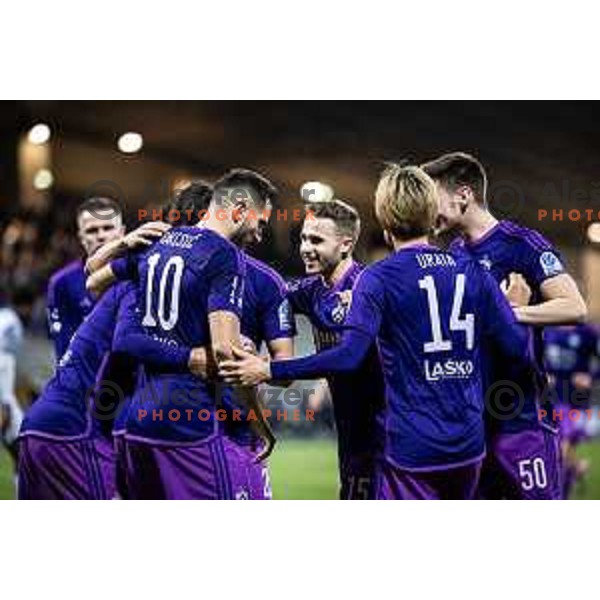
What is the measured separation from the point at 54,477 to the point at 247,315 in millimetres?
1022

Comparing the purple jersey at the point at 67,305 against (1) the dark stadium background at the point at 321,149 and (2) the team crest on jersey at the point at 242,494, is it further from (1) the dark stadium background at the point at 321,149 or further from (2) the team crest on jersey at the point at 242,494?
(2) the team crest on jersey at the point at 242,494

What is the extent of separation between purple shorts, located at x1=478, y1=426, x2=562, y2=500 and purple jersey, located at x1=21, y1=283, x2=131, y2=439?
1557 millimetres

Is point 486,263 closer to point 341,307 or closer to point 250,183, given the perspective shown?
point 341,307

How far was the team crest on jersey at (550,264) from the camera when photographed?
521cm

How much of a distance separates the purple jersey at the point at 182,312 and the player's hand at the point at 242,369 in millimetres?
88

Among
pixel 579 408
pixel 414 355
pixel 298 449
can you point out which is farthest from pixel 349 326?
pixel 579 408

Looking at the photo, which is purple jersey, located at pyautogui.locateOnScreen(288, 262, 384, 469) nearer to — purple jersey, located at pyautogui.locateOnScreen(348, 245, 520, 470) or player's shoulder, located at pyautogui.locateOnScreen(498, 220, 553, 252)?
purple jersey, located at pyautogui.locateOnScreen(348, 245, 520, 470)

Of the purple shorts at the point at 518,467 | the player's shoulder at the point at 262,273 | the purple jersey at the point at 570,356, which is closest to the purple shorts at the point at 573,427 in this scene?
the purple jersey at the point at 570,356

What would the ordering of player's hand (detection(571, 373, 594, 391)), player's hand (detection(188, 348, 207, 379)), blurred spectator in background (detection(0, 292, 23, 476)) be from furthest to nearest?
player's hand (detection(571, 373, 594, 391)) → blurred spectator in background (detection(0, 292, 23, 476)) → player's hand (detection(188, 348, 207, 379))

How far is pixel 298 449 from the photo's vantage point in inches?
218

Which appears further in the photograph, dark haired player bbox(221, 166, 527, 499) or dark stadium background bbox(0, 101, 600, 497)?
dark stadium background bbox(0, 101, 600, 497)

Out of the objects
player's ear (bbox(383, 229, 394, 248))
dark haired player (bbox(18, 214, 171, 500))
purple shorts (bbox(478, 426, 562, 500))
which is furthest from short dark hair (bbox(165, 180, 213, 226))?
purple shorts (bbox(478, 426, 562, 500))

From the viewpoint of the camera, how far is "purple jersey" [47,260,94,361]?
5.55 meters

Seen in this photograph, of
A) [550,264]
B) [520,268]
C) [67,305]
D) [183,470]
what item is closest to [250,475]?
[183,470]
